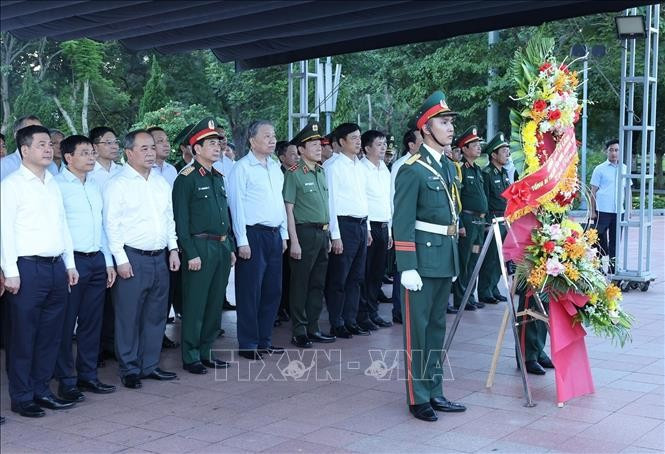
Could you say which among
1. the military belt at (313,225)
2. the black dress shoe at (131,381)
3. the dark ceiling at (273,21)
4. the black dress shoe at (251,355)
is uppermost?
the dark ceiling at (273,21)

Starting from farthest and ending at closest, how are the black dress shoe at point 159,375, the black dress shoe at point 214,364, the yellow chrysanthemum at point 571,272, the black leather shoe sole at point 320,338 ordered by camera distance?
the black leather shoe sole at point 320,338, the black dress shoe at point 214,364, the black dress shoe at point 159,375, the yellow chrysanthemum at point 571,272

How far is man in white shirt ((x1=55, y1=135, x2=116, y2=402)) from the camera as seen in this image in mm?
5152

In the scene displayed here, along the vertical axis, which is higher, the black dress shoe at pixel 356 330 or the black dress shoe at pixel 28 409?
the black dress shoe at pixel 356 330

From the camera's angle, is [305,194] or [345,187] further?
[345,187]

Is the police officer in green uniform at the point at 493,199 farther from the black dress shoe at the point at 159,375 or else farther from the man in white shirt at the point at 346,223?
the black dress shoe at the point at 159,375

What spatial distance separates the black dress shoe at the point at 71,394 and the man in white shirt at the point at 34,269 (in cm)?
11

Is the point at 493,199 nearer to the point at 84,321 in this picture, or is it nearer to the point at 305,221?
the point at 305,221

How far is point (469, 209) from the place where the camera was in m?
8.47

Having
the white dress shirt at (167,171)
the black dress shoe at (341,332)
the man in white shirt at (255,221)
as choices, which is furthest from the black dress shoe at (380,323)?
the white dress shirt at (167,171)

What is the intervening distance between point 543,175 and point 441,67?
457 inches

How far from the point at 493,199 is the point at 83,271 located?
500 cm

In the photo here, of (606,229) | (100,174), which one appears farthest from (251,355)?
(606,229)

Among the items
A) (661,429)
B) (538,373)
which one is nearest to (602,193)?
(538,373)

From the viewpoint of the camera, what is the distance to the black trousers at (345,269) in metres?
7.11
